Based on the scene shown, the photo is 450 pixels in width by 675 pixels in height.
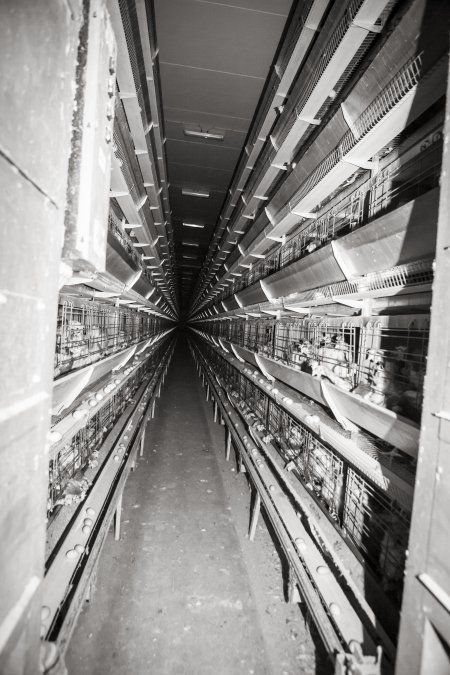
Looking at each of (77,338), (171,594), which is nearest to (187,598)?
(171,594)

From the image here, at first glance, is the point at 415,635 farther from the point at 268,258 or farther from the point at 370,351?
the point at 268,258

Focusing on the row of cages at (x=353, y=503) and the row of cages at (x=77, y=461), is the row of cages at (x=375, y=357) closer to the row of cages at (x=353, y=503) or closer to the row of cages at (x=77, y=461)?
the row of cages at (x=353, y=503)

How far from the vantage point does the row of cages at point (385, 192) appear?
1.70 meters

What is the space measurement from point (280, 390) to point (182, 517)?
5.67 ft

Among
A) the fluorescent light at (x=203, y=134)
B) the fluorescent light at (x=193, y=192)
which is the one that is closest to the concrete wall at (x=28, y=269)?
the fluorescent light at (x=203, y=134)

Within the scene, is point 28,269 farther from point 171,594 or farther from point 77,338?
point 171,594

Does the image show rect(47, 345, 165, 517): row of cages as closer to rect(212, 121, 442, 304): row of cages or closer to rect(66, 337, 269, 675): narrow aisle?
rect(66, 337, 269, 675): narrow aisle

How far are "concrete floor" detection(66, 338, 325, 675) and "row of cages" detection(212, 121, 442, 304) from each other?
291 centimetres

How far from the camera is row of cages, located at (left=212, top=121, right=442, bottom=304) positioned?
1.70 m

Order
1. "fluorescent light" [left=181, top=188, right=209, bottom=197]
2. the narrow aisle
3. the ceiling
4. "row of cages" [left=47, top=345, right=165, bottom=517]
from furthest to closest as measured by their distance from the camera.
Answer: "fluorescent light" [left=181, top=188, right=209, bottom=197] < the ceiling < "row of cages" [left=47, top=345, right=165, bottom=517] < the narrow aisle

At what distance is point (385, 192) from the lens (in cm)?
204

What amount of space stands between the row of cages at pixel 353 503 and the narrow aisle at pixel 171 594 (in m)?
0.96

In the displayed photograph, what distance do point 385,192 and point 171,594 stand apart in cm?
328

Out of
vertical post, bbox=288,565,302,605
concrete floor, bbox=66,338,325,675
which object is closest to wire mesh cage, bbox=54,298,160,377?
concrete floor, bbox=66,338,325,675
